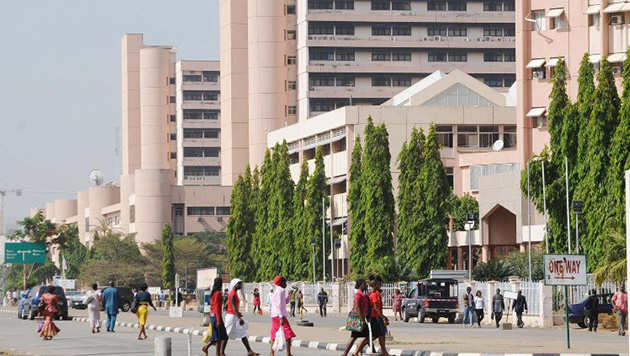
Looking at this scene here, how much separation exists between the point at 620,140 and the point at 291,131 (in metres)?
58.1

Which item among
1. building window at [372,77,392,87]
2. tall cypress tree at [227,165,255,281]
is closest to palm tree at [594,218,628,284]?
tall cypress tree at [227,165,255,281]

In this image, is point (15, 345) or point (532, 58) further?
point (532, 58)

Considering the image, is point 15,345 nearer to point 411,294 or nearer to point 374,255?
point 411,294

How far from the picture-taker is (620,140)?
182ft

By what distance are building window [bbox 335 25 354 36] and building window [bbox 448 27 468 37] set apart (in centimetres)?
976

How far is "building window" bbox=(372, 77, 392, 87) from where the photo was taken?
433 ft

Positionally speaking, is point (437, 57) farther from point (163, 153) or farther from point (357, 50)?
point (163, 153)

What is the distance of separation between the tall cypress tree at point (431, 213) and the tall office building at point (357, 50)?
53.3 m

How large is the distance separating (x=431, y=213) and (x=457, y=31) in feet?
196

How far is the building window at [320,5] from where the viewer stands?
422ft

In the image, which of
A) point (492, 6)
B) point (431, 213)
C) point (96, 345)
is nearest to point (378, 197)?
point (431, 213)

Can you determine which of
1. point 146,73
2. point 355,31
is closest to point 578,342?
point 355,31

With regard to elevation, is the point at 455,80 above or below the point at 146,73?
below

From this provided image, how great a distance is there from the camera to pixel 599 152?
57688mm
